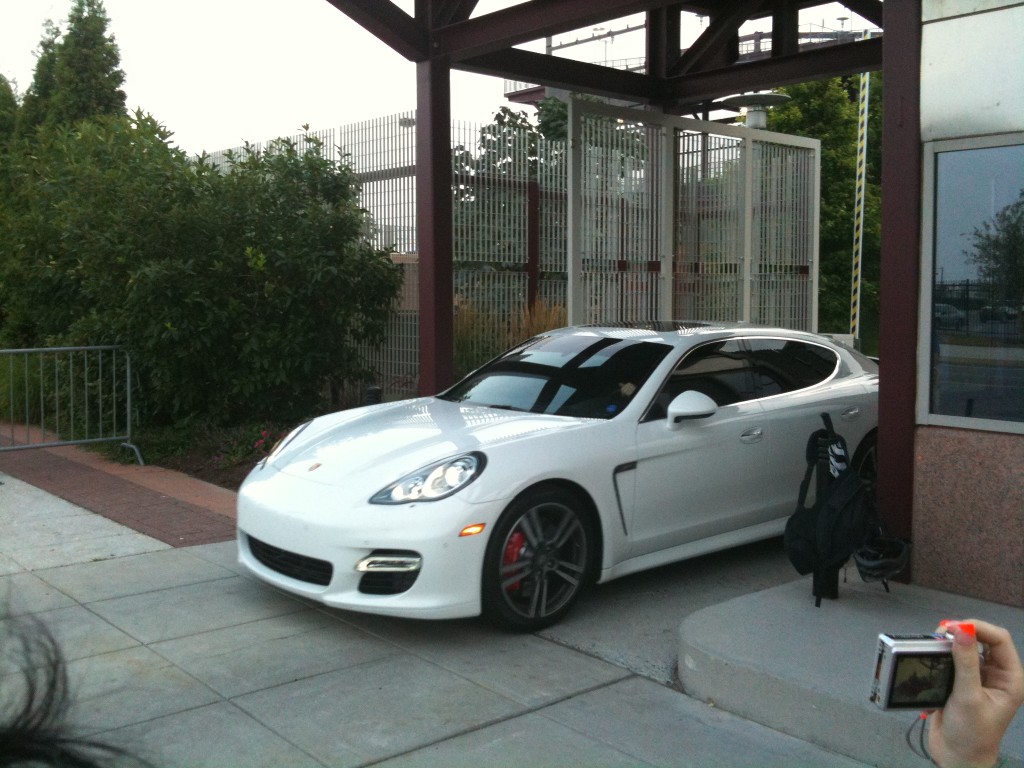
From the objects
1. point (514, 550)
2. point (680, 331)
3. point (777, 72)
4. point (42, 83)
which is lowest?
point (514, 550)

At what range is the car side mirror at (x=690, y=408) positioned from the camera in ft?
19.4

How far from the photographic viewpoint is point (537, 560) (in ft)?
17.5

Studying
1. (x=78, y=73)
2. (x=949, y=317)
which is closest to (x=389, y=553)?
(x=949, y=317)

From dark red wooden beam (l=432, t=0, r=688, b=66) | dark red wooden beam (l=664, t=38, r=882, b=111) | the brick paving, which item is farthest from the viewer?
dark red wooden beam (l=664, t=38, r=882, b=111)

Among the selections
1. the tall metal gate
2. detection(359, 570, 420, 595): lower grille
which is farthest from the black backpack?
the tall metal gate

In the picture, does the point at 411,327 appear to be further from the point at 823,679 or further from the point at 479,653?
the point at 823,679

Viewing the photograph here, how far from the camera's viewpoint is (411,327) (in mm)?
11930

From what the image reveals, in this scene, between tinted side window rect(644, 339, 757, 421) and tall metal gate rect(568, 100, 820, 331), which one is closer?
tinted side window rect(644, 339, 757, 421)

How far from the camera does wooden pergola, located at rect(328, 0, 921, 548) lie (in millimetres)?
5730

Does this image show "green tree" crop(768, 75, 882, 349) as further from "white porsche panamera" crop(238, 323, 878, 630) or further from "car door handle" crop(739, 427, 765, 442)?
"car door handle" crop(739, 427, 765, 442)

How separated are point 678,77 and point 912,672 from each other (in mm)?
10685

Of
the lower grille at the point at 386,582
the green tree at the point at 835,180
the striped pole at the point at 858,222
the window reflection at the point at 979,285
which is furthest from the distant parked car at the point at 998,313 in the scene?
the green tree at the point at 835,180

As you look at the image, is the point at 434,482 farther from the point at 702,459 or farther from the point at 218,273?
the point at 218,273

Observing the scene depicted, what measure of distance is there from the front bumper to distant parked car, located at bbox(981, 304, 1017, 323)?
263 cm
